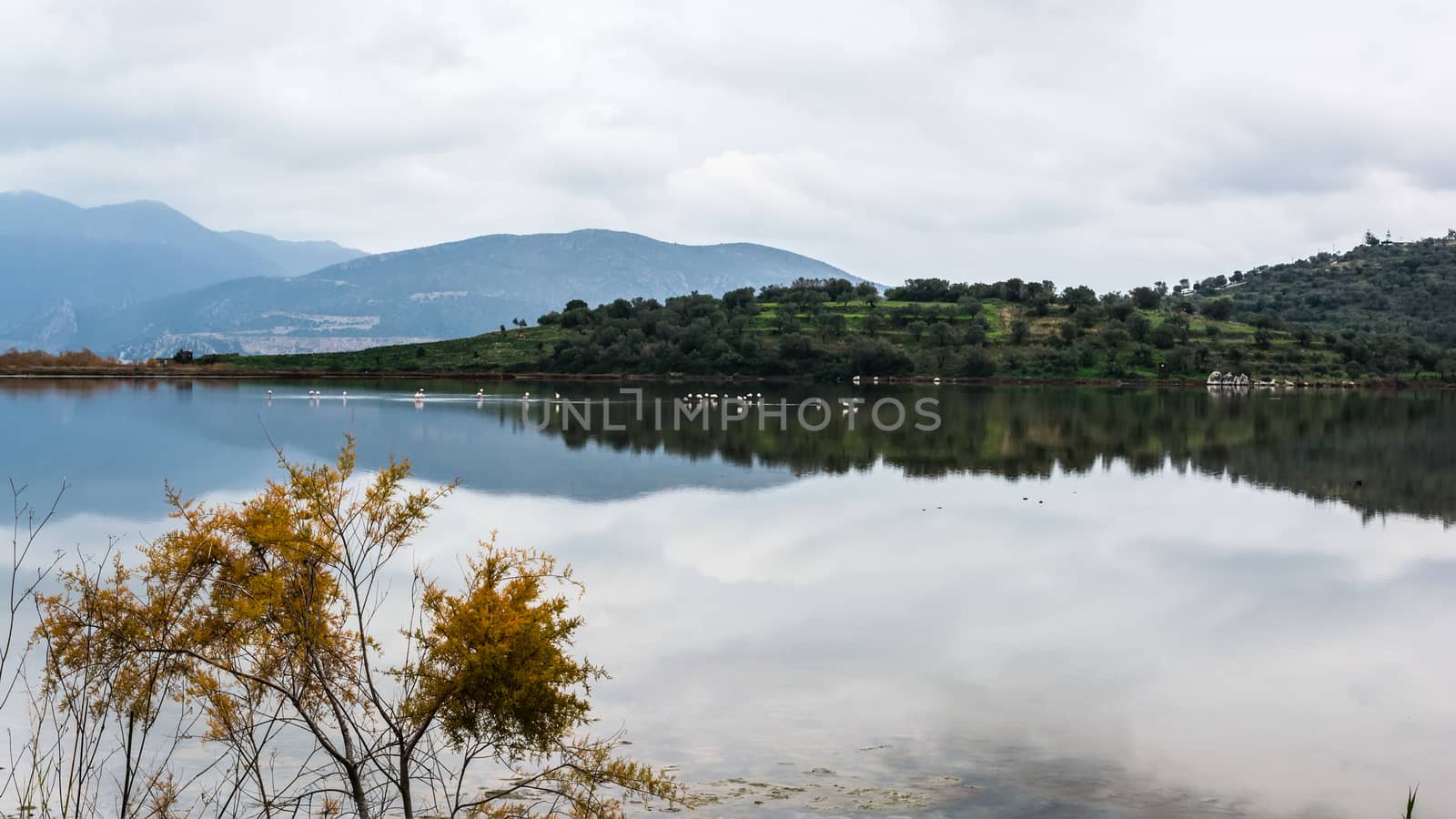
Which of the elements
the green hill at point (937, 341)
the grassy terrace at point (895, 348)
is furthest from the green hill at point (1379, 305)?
the grassy terrace at point (895, 348)

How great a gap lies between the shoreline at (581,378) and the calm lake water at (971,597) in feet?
232

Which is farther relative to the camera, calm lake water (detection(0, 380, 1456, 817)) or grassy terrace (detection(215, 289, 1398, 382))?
grassy terrace (detection(215, 289, 1398, 382))

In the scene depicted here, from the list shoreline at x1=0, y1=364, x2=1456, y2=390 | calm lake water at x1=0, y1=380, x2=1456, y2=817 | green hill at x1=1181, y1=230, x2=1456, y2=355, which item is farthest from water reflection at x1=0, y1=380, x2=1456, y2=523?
green hill at x1=1181, y1=230, x2=1456, y2=355

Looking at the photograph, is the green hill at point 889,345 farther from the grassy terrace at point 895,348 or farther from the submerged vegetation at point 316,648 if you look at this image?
the submerged vegetation at point 316,648

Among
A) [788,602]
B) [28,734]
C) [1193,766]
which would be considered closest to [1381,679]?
[1193,766]

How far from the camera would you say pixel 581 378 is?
429 feet

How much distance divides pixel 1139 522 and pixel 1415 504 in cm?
1010

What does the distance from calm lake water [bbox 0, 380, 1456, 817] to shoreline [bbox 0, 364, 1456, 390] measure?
7057 cm

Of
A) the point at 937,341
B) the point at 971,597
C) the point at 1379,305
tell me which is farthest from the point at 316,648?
the point at 1379,305

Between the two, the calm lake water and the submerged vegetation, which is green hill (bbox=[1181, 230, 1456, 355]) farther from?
the submerged vegetation

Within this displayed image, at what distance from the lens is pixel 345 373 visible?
5492 inches

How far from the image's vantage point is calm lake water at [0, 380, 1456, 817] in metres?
12.2

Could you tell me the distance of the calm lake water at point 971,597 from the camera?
40.2 feet

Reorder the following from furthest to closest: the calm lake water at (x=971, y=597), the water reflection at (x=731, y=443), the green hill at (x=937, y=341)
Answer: the green hill at (x=937, y=341) → the water reflection at (x=731, y=443) → the calm lake water at (x=971, y=597)
